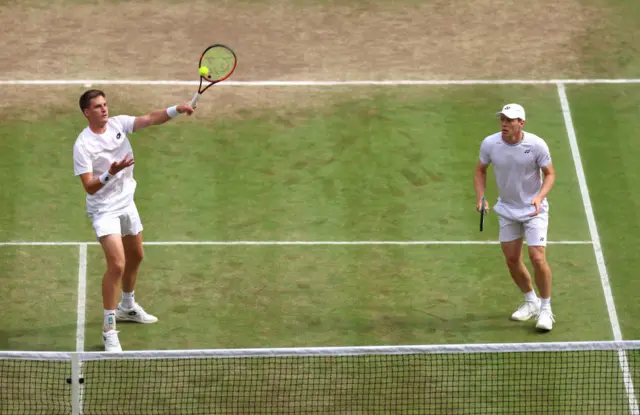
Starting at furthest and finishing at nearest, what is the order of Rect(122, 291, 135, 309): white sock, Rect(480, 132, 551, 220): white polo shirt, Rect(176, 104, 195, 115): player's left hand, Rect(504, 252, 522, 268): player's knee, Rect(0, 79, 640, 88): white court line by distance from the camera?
1. Rect(0, 79, 640, 88): white court line
2. Rect(122, 291, 135, 309): white sock
3. Rect(504, 252, 522, 268): player's knee
4. Rect(480, 132, 551, 220): white polo shirt
5. Rect(176, 104, 195, 115): player's left hand

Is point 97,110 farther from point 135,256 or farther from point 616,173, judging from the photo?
point 616,173

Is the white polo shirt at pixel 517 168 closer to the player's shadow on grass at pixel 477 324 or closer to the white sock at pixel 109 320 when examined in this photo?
the player's shadow on grass at pixel 477 324

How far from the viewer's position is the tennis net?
561 inches

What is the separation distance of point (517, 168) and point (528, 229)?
1.99 ft

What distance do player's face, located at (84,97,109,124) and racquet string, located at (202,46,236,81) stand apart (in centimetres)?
120

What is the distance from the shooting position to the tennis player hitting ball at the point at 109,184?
14.7 m

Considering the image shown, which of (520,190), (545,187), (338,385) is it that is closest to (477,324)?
(520,190)

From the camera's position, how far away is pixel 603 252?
1712cm

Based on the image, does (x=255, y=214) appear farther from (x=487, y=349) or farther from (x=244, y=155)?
(x=487, y=349)

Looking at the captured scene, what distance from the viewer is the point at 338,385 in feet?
48.0

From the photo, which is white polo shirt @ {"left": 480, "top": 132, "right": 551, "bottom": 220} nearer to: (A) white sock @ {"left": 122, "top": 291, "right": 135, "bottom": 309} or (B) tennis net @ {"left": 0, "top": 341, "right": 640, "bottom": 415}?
(B) tennis net @ {"left": 0, "top": 341, "right": 640, "bottom": 415}

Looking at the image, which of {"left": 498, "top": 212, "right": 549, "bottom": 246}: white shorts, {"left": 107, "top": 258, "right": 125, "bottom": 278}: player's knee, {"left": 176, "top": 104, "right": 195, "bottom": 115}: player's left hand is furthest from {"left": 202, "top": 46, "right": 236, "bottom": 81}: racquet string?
{"left": 498, "top": 212, "right": 549, "bottom": 246}: white shorts

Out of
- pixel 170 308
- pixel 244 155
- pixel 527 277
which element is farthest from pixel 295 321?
pixel 244 155

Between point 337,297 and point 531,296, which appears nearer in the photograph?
point 531,296
